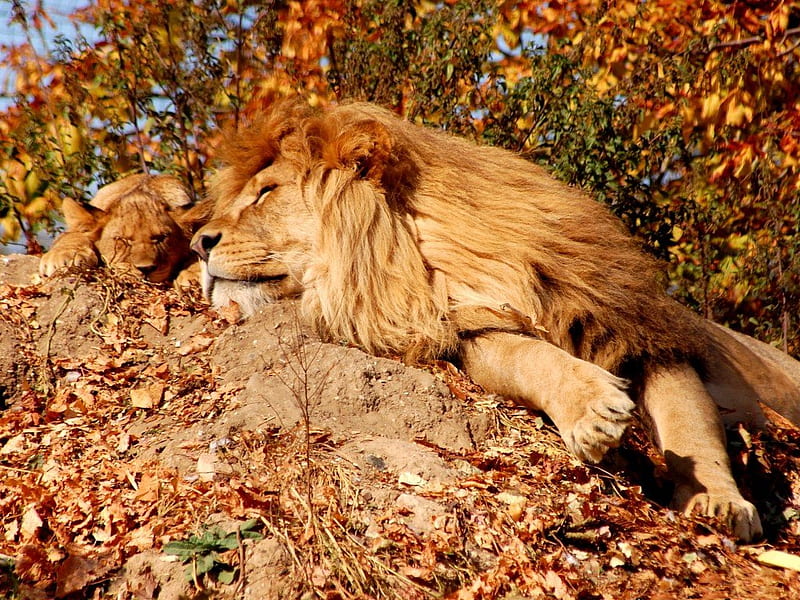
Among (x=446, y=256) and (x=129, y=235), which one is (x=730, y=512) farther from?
(x=129, y=235)

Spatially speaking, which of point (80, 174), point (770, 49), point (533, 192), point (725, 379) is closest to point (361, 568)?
point (533, 192)

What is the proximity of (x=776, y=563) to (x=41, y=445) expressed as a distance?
9.03 feet

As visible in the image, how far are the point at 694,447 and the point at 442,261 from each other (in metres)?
1.33

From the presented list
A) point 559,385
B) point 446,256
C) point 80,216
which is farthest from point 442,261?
point 80,216

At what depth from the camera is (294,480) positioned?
2.92m

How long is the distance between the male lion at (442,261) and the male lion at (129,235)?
0.65m

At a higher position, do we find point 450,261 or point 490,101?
point 490,101

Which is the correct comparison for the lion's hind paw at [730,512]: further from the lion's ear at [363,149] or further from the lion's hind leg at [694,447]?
the lion's ear at [363,149]

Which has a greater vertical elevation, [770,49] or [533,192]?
[770,49]

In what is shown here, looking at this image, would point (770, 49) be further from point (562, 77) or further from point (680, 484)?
point (680, 484)

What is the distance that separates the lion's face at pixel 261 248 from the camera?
4012 mm

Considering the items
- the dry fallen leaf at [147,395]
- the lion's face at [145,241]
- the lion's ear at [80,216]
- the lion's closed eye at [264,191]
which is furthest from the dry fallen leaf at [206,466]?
the lion's ear at [80,216]

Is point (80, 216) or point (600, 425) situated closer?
point (600, 425)

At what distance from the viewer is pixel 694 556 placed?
290 cm
